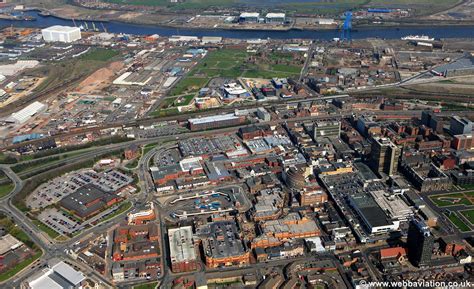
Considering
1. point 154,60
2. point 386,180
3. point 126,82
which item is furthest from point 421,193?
point 154,60

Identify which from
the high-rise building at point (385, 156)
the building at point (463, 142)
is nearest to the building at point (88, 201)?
the high-rise building at point (385, 156)

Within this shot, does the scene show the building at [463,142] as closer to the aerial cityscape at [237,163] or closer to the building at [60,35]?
the aerial cityscape at [237,163]

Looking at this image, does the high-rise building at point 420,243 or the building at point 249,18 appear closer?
the high-rise building at point 420,243

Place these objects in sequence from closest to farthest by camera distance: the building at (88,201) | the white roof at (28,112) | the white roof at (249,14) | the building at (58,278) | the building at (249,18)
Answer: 1. the building at (58,278)
2. the building at (88,201)
3. the white roof at (28,112)
4. the building at (249,18)
5. the white roof at (249,14)

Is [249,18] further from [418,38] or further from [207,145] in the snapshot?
[207,145]

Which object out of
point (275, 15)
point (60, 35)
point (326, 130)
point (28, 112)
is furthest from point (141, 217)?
point (275, 15)

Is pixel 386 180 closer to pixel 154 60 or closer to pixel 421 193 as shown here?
pixel 421 193
